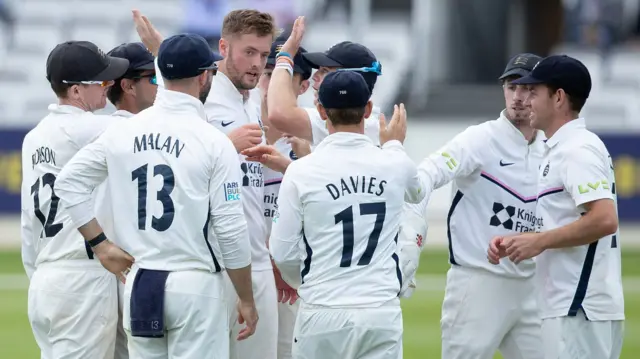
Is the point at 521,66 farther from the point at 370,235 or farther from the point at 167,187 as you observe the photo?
the point at 167,187

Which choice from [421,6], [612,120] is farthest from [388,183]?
[421,6]

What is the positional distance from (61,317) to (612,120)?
17372mm

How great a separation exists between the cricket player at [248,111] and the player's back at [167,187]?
1118mm

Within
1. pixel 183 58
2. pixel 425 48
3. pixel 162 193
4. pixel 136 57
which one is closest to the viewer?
pixel 162 193

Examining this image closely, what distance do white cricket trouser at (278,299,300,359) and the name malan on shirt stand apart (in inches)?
83.7

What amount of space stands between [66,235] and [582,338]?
305cm

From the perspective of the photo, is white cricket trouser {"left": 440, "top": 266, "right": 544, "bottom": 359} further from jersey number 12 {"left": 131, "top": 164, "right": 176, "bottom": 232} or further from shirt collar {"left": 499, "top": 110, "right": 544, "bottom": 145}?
jersey number 12 {"left": 131, "top": 164, "right": 176, "bottom": 232}

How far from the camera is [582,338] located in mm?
6273

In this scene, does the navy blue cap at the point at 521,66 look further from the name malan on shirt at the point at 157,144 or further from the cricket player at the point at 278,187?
the name malan on shirt at the point at 157,144

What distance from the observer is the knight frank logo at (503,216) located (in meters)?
7.34

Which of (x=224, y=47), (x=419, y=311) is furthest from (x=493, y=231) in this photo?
(x=419, y=311)

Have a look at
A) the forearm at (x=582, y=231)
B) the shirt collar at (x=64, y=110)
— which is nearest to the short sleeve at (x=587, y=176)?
the forearm at (x=582, y=231)

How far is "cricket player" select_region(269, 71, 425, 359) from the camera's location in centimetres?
594

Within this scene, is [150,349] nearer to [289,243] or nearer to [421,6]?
[289,243]
